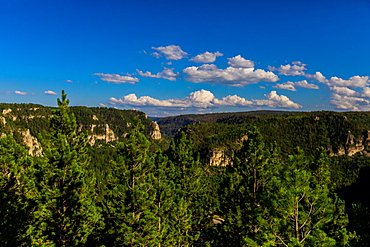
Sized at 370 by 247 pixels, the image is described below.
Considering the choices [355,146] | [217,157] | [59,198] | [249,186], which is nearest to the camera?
[59,198]

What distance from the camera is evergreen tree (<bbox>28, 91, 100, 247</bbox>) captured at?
18.4 meters

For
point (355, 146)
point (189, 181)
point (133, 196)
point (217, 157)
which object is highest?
point (133, 196)

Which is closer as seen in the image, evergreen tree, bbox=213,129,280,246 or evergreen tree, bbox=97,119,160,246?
evergreen tree, bbox=97,119,160,246

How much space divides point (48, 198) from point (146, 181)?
8509 millimetres

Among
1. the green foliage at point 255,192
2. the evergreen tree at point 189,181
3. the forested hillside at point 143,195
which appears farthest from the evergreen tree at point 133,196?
the green foliage at point 255,192

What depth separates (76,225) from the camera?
19641 mm

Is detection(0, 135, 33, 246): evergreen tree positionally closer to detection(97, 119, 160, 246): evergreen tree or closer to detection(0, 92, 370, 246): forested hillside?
detection(0, 92, 370, 246): forested hillside

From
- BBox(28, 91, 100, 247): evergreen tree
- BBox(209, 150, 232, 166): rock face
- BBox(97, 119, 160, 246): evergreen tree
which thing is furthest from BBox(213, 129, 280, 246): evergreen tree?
BBox(209, 150, 232, 166): rock face

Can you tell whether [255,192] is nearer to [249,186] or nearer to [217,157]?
[249,186]

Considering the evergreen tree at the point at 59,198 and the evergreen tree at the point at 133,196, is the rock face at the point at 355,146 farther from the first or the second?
the evergreen tree at the point at 59,198

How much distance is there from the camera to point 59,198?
19.2 meters

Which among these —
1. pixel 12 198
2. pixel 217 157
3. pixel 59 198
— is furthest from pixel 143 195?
pixel 217 157

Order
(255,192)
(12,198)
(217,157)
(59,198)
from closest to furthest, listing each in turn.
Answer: (59,198) → (12,198) → (255,192) → (217,157)

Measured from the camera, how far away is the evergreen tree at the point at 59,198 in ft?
60.2
